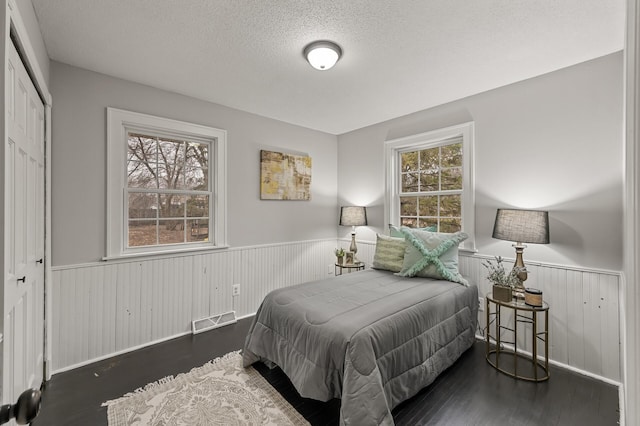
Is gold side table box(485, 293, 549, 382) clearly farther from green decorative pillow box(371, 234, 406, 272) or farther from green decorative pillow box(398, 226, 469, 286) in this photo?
green decorative pillow box(371, 234, 406, 272)

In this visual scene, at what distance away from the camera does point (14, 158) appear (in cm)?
141

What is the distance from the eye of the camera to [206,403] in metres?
1.90

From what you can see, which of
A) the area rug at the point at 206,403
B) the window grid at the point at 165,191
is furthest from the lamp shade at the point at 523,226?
the window grid at the point at 165,191

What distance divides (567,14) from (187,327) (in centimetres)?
408

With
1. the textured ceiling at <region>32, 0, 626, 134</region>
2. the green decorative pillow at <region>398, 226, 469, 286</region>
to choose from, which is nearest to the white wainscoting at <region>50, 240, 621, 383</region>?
the green decorative pillow at <region>398, 226, 469, 286</region>

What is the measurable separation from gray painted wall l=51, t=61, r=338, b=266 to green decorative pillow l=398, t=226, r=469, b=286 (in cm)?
173

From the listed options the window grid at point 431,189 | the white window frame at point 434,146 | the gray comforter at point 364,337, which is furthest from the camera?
the window grid at point 431,189

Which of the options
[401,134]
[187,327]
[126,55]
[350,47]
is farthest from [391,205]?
[126,55]

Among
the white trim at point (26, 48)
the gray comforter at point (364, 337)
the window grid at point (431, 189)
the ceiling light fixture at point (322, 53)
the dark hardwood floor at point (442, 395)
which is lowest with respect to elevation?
the dark hardwood floor at point (442, 395)

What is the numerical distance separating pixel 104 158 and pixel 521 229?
3.69 metres

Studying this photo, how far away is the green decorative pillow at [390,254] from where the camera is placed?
117 inches

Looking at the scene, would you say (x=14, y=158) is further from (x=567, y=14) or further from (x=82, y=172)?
(x=567, y=14)

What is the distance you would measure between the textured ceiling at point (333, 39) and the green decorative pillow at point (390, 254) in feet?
5.22

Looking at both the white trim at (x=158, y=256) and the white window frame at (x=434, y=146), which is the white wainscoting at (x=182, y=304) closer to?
the white trim at (x=158, y=256)
